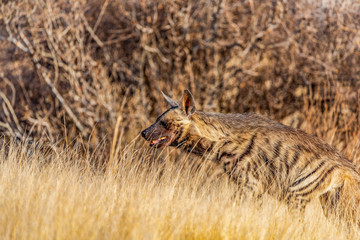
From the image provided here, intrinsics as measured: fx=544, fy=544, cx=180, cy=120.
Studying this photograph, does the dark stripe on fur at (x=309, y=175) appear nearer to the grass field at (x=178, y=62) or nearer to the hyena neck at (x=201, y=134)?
the hyena neck at (x=201, y=134)

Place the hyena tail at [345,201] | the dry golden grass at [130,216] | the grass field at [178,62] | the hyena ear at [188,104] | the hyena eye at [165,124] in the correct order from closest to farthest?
the dry golden grass at [130,216] → the hyena tail at [345,201] → the hyena ear at [188,104] → the hyena eye at [165,124] → the grass field at [178,62]

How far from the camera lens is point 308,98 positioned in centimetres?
993

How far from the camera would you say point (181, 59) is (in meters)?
9.59

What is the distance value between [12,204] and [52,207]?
1.09 ft

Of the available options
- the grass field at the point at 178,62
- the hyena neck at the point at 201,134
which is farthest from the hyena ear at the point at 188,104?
the grass field at the point at 178,62

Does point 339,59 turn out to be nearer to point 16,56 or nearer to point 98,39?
point 98,39

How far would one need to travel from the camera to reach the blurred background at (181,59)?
9.20 meters

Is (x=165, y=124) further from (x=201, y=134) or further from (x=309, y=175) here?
(x=309, y=175)

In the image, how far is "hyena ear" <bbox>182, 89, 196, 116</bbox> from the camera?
547 cm

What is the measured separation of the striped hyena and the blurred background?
11.6 ft

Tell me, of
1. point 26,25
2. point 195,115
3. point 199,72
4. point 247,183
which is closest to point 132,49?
point 199,72

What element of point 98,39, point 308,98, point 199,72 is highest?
point 98,39

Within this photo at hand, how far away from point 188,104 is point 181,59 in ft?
13.7

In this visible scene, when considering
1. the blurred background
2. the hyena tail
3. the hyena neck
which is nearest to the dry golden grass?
the hyena tail
